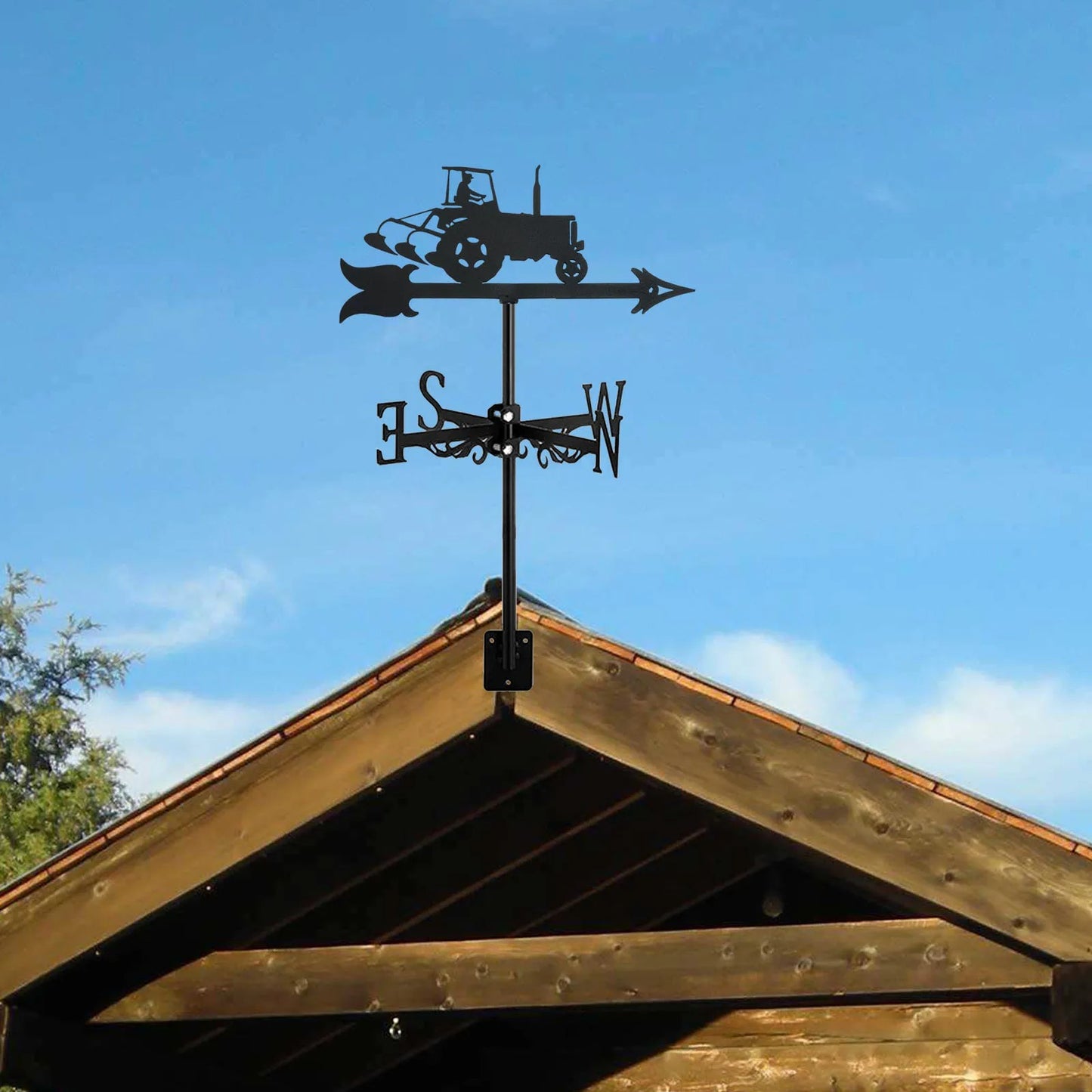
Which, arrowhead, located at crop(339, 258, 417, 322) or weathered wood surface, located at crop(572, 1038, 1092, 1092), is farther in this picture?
weathered wood surface, located at crop(572, 1038, 1092, 1092)

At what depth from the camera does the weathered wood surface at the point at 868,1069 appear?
7.18 metres

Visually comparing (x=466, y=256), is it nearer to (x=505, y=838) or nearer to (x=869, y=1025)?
(x=505, y=838)

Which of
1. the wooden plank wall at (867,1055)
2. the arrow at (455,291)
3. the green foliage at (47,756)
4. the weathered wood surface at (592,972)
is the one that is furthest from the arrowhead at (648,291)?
the green foliage at (47,756)

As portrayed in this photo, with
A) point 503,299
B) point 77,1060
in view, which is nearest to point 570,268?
point 503,299

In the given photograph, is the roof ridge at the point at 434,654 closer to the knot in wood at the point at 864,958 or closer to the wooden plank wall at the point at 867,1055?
the knot in wood at the point at 864,958

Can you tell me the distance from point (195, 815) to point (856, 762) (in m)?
2.26

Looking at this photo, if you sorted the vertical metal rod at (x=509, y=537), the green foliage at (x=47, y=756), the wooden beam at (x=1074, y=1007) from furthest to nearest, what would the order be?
1. the green foliage at (x=47, y=756)
2. the vertical metal rod at (x=509, y=537)
3. the wooden beam at (x=1074, y=1007)

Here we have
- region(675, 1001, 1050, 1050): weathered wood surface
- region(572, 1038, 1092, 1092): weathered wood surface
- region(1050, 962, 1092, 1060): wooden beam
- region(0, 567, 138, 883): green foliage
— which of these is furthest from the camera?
region(0, 567, 138, 883): green foliage

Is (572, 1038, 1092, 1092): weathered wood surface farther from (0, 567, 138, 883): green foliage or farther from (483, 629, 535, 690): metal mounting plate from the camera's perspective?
(0, 567, 138, 883): green foliage

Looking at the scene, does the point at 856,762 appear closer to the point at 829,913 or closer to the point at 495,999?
the point at 495,999

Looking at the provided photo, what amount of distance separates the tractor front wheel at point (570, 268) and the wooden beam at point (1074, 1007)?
105 inches

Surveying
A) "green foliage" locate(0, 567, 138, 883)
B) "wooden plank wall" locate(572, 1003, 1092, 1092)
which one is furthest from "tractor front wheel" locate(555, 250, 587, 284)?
"green foliage" locate(0, 567, 138, 883)

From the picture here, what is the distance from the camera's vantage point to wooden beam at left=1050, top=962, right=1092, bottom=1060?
4969 mm

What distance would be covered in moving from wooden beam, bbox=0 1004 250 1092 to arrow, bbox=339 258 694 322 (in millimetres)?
2758
